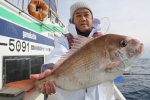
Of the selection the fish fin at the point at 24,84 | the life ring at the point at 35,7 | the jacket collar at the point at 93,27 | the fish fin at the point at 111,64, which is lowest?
the fish fin at the point at 24,84

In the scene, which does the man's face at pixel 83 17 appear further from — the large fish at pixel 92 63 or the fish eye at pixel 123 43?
the fish eye at pixel 123 43

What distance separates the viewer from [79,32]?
2.65m

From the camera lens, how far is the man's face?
250 cm

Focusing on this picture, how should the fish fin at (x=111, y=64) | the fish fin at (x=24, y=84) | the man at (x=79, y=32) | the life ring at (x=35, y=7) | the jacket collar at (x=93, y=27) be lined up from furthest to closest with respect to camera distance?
the life ring at (x=35, y=7) < the jacket collar at (x=93, y=27) < the man at (x=79, y=32) < the fish fin at (x=24, y=84) < the fish fin at (x=111, y=64)

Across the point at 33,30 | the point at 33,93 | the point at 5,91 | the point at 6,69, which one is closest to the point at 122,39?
the point at 33,93

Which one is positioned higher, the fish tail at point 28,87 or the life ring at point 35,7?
the life ring at point 35,7

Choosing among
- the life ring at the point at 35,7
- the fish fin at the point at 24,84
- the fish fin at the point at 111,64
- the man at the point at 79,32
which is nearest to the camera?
the fish fin at the point at 111,64

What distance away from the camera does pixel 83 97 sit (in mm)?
2281

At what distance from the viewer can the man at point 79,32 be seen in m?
2.25

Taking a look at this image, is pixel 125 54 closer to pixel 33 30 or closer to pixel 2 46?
pixel 2 46

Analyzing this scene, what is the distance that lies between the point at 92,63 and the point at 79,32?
969 millimetres

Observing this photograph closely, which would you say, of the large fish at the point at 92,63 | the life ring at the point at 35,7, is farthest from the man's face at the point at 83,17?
the life ring at the point at 35,7

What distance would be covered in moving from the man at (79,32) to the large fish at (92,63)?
0.76ft

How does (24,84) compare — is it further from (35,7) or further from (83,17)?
(35,7)
